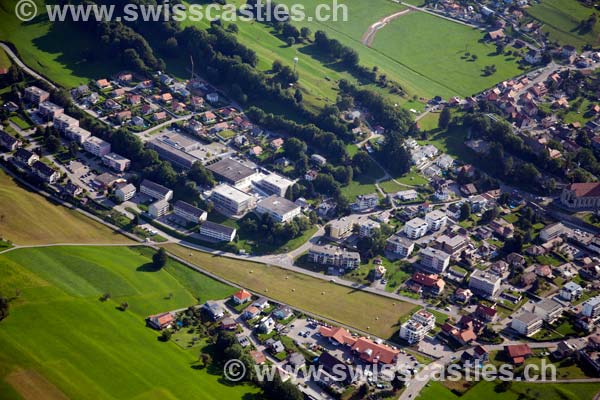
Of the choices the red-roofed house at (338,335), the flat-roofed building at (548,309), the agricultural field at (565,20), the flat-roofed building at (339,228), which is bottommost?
the red-roofed house at (338,335)

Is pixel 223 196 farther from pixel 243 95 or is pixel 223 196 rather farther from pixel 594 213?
pixel 594 213

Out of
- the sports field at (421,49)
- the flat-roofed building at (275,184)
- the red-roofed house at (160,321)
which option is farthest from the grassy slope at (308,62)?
the red-roofed house at (160,321)

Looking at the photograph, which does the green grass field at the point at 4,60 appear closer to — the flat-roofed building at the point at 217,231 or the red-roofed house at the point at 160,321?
the flat-roofed building at the point at 217,231

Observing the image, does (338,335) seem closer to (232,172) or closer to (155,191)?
(232,172)

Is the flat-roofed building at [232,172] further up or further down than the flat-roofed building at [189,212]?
further up

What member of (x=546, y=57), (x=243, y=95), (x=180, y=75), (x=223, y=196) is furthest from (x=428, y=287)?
(x=546, y=57)
